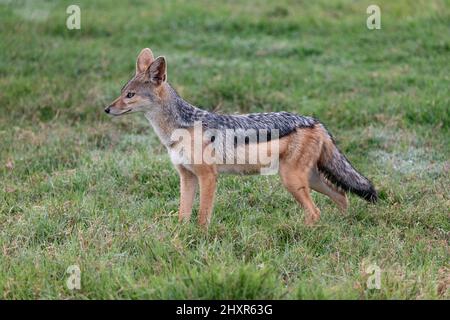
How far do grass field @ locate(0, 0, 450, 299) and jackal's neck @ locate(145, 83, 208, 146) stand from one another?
2.42 ft

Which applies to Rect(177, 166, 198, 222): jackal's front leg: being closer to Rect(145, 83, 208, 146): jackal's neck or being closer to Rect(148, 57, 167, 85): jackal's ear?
Rect(145, 83, 208, 146): jackal's neck

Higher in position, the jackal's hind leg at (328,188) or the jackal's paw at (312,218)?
the jackal's hind leg at (328,188)

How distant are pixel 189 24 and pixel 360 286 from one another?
32.4 ft

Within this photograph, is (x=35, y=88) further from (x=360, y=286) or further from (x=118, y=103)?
(x=360, y=286)

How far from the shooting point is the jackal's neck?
6.45 meters

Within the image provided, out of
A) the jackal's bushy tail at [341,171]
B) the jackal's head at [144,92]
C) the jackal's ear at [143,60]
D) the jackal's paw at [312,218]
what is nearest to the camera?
the jackal's paw at [312,218]

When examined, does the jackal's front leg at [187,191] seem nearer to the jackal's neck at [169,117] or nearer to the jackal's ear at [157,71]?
the jackal's neck at [169,117]

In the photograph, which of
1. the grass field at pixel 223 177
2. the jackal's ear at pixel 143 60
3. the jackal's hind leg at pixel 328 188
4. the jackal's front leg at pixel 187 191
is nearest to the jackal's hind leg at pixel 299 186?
the grass field at pixel 223 177

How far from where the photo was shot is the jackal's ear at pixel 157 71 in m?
6.45

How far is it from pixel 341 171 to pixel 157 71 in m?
1.90

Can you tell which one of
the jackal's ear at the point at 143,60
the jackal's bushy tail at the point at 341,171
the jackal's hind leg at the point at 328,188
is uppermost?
the jackal's ear at the point at 143,60

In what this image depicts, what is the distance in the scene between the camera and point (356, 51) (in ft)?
41.1

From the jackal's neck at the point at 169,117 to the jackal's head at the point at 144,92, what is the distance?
6 centimetres
